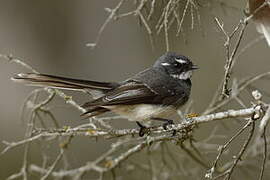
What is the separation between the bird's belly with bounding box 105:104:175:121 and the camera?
5723 mm

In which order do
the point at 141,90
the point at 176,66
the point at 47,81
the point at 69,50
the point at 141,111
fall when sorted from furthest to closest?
1. the point at 69,50
2. the point at 176,66
3. the point at 141,90
4. the point at 141,111
5. the point at 47,81

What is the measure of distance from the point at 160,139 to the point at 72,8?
7375 mm

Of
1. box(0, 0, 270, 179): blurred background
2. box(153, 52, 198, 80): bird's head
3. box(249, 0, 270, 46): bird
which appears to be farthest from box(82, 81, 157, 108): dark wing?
box(0, 0, 270, 179): blurred background

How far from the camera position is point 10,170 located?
33.9 ft

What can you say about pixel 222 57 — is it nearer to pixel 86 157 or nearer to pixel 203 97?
pixel 203 97

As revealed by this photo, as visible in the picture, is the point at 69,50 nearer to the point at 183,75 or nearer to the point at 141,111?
the point at 183,75

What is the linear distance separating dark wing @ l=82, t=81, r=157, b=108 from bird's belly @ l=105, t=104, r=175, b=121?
0.05 meters

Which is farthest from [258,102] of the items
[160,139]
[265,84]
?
[265,84]

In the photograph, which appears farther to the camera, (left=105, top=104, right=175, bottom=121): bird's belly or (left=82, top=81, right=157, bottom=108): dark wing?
(left=105, top=104, right=175, bottom=121): bird's belly

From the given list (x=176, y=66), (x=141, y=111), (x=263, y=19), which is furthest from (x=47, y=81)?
(x=263, y=19)

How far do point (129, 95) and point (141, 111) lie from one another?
0.17 m

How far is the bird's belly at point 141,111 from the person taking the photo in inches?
225

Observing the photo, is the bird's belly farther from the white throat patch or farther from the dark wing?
the white throat patch

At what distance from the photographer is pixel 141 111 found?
574 centimetres
